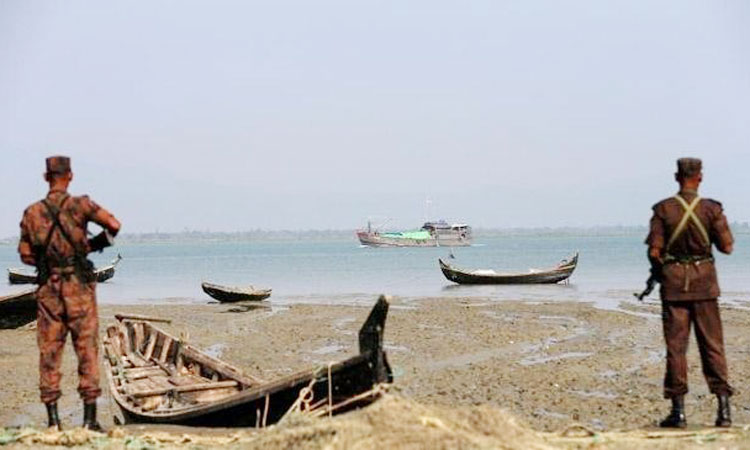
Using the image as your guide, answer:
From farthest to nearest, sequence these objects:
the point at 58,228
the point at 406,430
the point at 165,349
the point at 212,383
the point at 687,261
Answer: the point at 165,349 < the point at 212,383 < the point at 687,261 < the point at 58,228 < the point at 406,430

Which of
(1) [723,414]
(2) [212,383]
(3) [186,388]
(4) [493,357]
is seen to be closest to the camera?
(1) [723,414]

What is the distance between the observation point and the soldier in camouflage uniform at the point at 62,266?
7.26 m

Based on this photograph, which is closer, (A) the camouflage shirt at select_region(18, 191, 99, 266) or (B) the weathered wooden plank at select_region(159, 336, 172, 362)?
(A) the camouflage shirt at select_region(18, 191, 99, 266)

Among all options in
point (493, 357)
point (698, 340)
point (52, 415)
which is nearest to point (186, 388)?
point (52, 415)

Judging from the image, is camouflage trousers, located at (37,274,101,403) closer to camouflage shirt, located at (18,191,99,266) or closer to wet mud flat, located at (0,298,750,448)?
camouflage shirt, located at (18,191,99,266)

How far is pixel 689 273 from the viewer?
730cm

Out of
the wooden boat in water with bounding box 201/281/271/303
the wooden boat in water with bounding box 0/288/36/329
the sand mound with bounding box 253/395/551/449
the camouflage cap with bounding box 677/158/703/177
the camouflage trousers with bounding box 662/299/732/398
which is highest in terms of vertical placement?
the camouflage cap with bounding box 677/158/703/177

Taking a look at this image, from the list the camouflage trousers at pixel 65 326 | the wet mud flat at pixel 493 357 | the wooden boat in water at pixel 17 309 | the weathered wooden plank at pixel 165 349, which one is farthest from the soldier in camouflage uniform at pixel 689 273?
the wooden boat in water at pixel 17 309

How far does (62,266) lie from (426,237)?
4837 inches

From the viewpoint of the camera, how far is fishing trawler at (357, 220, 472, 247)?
401 ft

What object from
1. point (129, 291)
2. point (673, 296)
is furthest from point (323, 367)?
point (129, 291)

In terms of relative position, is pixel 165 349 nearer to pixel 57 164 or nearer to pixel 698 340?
pixel 57 164

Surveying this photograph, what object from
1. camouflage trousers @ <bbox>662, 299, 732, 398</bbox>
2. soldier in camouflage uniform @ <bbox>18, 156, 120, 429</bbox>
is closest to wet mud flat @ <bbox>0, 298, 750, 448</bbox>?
camouflage trousers @ <bbox>662, 299, 732, 398</bbox>

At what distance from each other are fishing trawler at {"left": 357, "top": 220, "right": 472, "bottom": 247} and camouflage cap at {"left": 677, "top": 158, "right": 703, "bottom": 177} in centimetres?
10785
